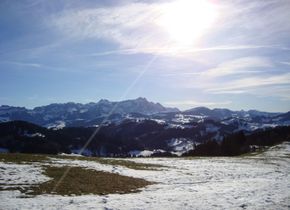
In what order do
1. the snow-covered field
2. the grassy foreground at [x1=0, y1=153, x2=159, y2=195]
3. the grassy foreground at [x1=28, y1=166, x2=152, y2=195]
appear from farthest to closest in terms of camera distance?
the grassy foreground at [x1=28, y1=166, x2=152, y2=195] → the grassy foreground at [x1=0, y1=153, x2=159, y2=195] → the snow-covered field

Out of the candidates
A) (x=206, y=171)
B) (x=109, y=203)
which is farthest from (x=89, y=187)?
(x=206, y=171)

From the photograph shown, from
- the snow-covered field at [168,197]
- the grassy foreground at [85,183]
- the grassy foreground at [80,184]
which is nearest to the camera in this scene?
the snow-covered field at [168,197]

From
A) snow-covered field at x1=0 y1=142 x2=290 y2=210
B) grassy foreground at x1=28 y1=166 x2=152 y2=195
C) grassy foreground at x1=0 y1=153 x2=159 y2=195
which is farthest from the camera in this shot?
grassy foreground at x1=28 y1=166 x2=152 y2=195

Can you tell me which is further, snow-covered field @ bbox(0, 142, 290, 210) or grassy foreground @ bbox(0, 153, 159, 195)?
grassy foreground @ bbox(0, 153, 159, 195)

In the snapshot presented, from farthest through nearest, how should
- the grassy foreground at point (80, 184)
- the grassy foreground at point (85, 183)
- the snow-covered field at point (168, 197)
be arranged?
1. the grassy foreground at point (85, 183)
2. the grassy foreground at point (80, 184)
3. the snow-covered field at point (168, 197)

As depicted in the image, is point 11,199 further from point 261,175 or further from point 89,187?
point 261,175

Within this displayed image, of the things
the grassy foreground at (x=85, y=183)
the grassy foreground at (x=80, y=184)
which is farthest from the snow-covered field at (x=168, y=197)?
the grassy foreground at (x=85, y=183)

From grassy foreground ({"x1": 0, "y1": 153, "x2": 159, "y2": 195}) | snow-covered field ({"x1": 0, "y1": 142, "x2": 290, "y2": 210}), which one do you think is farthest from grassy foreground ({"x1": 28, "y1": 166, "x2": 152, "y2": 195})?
snow-covered field ({"x1": 0, "y1": 142, "x2": 290, "y2": 210})

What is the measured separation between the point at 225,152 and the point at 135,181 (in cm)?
11845

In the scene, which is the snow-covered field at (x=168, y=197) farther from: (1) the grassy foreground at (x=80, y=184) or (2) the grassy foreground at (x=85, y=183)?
(2) the grassy foreground at (x=85, y=183)

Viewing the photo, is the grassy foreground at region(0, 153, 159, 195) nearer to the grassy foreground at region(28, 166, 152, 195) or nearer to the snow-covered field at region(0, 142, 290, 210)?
the grassy foreground at region(28, 166, 152, 195)

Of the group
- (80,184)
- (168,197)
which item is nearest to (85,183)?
(80,184)

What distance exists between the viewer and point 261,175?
134 feet

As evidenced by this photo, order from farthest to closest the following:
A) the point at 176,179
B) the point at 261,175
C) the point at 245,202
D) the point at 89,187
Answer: the point at 261,175 < the point at 176,179 < the point at 89,187 < the point at 245,202
